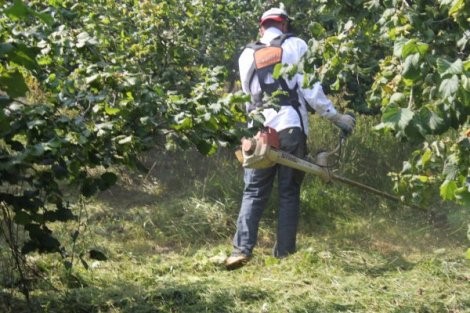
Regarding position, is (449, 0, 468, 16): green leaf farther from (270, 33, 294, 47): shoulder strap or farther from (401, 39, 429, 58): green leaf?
(270, 33, 294, 47): shoulder strap

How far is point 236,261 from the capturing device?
14.7ft

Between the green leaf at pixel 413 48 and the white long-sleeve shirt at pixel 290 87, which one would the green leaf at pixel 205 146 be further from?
the white long-sleeve shirt at pixel 290 87

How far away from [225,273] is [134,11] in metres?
2.75

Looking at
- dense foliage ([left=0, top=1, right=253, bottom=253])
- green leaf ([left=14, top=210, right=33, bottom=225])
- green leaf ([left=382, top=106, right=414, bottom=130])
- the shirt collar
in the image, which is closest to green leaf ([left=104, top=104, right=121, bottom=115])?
dense foliage ([left=0, top=1, right=253, bottom=253])

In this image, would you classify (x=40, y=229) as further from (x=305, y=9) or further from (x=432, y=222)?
(x=305, y=9)

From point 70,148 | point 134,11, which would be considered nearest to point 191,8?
point 134,11

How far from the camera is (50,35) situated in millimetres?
2875

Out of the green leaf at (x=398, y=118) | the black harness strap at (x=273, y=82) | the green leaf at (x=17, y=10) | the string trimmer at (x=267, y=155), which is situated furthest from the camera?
the black harness strap at (x=273, y=82)

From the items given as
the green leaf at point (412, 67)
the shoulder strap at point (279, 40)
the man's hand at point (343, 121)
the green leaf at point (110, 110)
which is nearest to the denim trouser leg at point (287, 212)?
the man's hand at point (343, 121)

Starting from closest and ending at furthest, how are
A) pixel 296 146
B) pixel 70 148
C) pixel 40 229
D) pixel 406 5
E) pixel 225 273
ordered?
pixel 70 148
pixel 40 229
pixel 406 5
pixel 225 273
pixel 296 146

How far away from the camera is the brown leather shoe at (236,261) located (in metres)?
4.47

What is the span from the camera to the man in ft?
15.2

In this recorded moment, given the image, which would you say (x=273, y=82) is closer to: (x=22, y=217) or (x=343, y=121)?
(x=343, y=121)

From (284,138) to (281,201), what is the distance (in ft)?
1.39
